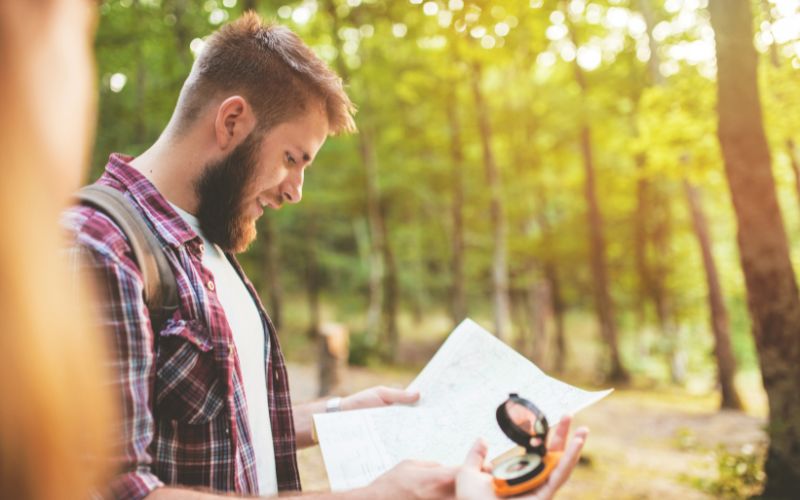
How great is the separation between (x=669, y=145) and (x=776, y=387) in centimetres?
432

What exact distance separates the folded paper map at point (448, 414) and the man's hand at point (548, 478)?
0.54ft

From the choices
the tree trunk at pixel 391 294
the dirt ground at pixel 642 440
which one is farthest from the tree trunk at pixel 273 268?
the tree trunk at pixel 391 294

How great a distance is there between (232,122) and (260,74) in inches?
7.7

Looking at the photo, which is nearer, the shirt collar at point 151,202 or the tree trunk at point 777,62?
the shirt collar at point 151,202

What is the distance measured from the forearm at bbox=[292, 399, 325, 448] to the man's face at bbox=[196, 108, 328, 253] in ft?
1.91

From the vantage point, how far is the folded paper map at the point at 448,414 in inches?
53.1

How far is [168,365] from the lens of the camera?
1.19 m

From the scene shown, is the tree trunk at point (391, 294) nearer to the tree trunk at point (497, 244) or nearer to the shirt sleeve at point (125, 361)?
the tree trunk at point (497, 244)

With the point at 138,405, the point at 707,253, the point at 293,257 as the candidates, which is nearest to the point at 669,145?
the point at 707,253

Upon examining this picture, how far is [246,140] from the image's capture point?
1610mm

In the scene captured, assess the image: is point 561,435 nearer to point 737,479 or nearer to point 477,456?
point 477,456

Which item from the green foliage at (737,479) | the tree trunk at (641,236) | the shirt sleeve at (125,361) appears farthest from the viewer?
the tree trunk at (641,236)

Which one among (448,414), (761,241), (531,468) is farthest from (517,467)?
(761,241)

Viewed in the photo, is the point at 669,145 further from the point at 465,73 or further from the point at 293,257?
the point at 293,257
